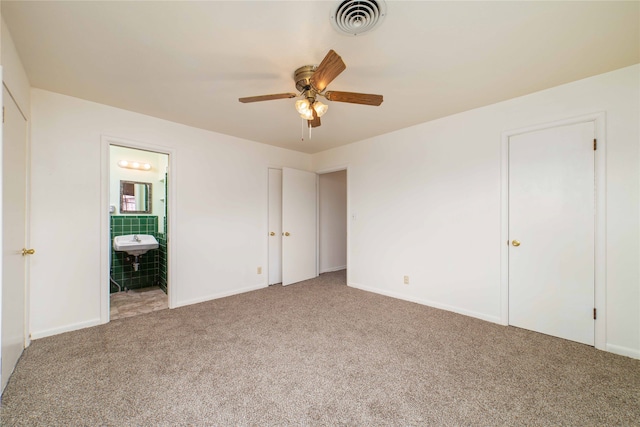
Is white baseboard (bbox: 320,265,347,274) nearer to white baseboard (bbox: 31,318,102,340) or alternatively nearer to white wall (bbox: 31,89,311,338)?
white wall (bbox: 31,89,311,338)

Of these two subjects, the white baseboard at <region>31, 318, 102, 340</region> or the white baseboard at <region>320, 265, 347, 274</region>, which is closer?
the white baseboard at <region>31, 318, 102, 340</region>

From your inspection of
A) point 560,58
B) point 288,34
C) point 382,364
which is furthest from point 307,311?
point 560,58

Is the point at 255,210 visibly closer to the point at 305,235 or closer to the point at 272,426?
the point at 305,235

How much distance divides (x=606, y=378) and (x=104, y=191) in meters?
4.62

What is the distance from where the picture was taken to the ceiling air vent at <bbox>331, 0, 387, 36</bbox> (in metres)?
1.44

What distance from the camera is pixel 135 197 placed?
4062mm

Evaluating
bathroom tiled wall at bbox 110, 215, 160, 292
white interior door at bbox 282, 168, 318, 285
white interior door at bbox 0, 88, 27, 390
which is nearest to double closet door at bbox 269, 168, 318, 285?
white interior door at bbox 282, 168, 318, 285

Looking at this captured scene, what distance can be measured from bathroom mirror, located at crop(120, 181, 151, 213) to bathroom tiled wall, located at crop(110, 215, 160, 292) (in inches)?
4.6

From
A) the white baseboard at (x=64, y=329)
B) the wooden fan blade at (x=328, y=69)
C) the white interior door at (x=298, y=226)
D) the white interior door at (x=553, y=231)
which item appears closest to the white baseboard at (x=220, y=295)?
the white interior door at (x=298, y=226)

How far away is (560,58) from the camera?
1950 millimetres

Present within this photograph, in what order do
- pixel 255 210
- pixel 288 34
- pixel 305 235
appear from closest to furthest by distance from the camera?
pixel 288 34, pixel 255 210, pixel 305 235

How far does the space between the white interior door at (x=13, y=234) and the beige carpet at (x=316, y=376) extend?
22cm

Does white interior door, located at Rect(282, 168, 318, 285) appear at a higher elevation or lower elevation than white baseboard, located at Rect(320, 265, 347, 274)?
higher

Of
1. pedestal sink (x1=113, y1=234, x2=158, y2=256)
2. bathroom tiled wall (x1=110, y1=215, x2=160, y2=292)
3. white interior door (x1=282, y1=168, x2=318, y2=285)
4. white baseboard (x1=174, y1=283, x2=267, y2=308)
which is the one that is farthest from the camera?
white interior door (x1=282, y1=168, x2=318, y2=285)
